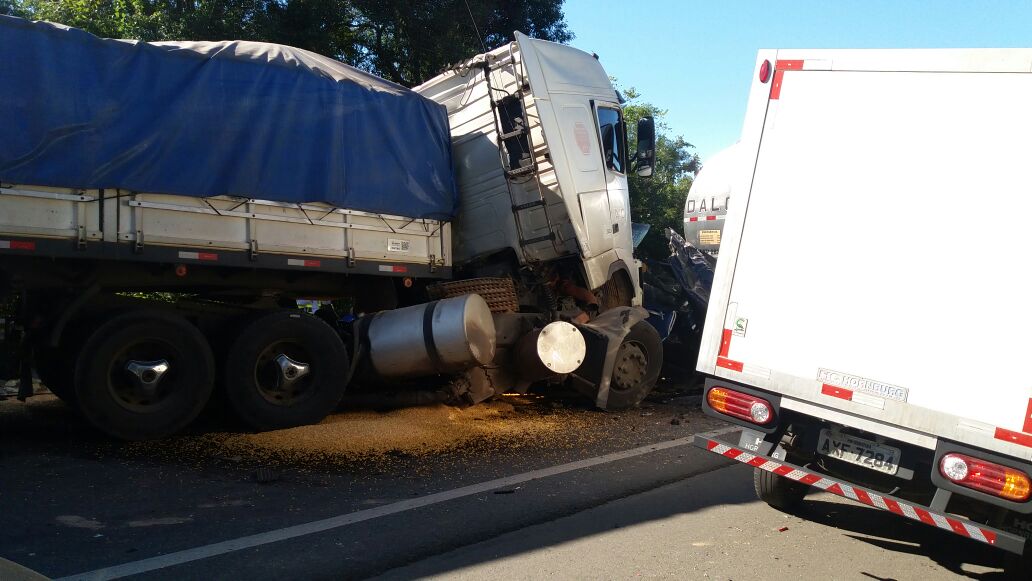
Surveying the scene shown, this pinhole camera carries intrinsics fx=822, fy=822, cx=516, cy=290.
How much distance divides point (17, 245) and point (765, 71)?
5256mm

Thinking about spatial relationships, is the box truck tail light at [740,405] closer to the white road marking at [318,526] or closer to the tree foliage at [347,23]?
the white road marking at [318,526]

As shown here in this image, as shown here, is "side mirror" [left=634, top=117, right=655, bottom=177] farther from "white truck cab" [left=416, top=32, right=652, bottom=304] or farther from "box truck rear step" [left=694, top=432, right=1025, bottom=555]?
"box truck rear step" [left=694, top=432, right=1025, bottom=555]

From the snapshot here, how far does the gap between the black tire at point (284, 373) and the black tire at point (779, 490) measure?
3.93 m

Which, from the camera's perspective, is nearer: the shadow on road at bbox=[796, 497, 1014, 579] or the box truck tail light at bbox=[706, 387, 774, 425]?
the box truck tail light at bbox=[706, 387, 774, 425]

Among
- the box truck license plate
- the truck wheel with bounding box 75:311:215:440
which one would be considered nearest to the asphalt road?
the truck wheel with bounding box 75:311:215:440

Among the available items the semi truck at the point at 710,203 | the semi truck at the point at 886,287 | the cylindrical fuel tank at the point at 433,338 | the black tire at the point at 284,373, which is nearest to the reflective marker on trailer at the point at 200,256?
the black tire at the point at 284,373

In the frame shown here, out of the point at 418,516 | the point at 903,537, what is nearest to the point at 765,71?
the point at 903,537

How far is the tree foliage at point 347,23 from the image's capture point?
545 inches

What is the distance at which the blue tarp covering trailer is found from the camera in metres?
6.02

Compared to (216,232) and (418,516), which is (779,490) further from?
(216,232)

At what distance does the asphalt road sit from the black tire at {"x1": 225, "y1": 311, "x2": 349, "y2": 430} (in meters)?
0.26

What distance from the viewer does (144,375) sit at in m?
6.61

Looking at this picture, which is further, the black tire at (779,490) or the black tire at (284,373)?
the black tire at (284,373)

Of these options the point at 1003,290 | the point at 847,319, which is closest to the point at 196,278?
the point at 847,319
